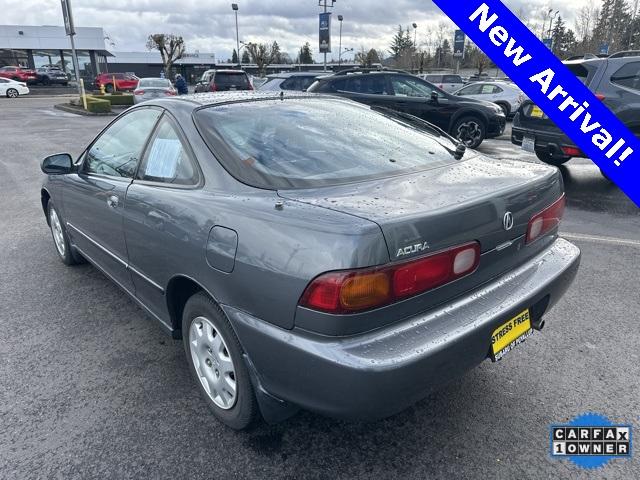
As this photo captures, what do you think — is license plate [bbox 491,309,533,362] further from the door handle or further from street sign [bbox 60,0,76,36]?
street sign [bbox 60,0,76,36]

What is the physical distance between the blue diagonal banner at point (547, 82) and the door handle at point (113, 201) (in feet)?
10.5

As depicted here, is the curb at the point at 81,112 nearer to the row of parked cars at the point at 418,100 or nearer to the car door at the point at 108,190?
the row of parked cars at the point at 418,100

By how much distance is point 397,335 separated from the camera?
1838mm

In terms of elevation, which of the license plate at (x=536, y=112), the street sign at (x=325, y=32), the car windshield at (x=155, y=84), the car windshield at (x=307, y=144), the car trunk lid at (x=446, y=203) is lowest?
the car windshield at (x=155, y=84)

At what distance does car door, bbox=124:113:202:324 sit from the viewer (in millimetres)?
2309

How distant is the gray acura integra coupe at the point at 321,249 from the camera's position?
→ 177 cm

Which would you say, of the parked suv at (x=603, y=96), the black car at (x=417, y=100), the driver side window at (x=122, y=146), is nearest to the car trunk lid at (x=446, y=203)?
the driver side window at (x=122, y=146)

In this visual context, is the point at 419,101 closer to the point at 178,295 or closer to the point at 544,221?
the point at 544,221

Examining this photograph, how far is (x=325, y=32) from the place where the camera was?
82.5 feet

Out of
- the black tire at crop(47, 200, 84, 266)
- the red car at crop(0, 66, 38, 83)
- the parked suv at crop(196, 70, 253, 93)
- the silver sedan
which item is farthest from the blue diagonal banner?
the red car at crop(0, 66, 38, 83)

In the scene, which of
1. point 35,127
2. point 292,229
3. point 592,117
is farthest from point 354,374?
point 35,127

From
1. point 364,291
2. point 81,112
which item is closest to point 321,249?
point 364,291

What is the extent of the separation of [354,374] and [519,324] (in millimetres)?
949

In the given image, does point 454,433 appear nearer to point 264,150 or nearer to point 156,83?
point 264,150
